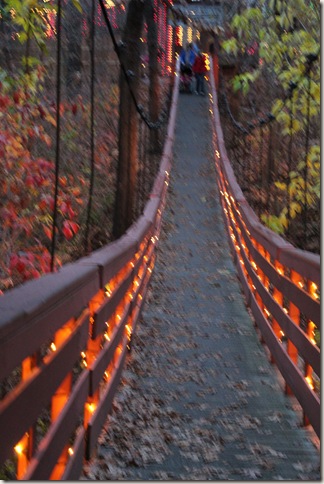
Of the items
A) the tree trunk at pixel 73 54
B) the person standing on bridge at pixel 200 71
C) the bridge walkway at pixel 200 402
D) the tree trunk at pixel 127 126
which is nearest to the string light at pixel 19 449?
the bridge walkway at pixel 200 402

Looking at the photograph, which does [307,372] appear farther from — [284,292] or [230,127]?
[230,127]

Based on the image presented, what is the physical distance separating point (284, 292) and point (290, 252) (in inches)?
16.3

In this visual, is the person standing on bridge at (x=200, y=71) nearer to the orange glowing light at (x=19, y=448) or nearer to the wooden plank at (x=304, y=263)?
the wooden plank at (x=304, y=263)

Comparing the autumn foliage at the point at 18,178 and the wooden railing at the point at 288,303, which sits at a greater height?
the autumn foliage at the point at 18,178

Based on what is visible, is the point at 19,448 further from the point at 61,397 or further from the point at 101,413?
the point at 101,413

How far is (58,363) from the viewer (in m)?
3.51

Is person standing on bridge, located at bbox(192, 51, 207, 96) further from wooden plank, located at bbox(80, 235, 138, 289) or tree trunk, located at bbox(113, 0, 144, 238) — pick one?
wooden plank, located at bbox(80, 235, 138, 289)

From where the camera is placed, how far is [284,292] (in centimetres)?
611

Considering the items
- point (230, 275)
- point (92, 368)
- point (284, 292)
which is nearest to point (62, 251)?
point (230, 275)

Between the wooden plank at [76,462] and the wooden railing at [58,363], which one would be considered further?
the wooden plank at [76,462]

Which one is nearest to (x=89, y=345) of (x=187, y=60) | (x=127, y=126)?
(x=127, y=126)

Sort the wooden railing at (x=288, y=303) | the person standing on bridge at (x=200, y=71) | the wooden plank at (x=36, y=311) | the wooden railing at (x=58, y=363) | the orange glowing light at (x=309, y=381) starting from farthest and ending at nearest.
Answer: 1. the person standing on bridge at (x=200, y=71)
2. the orange glowing light at (x=309, y=381)
3. the wooden railing at (x=288, y=303)
4. the wooden railing at (x=58, y=363)
5. the wooden plank at (x=36, y=311)

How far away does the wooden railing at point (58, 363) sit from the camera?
9.06ft

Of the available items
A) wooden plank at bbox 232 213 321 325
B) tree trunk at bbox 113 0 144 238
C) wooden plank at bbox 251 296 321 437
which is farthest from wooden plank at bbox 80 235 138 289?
tree trunk at bbox 113 0 144 238
